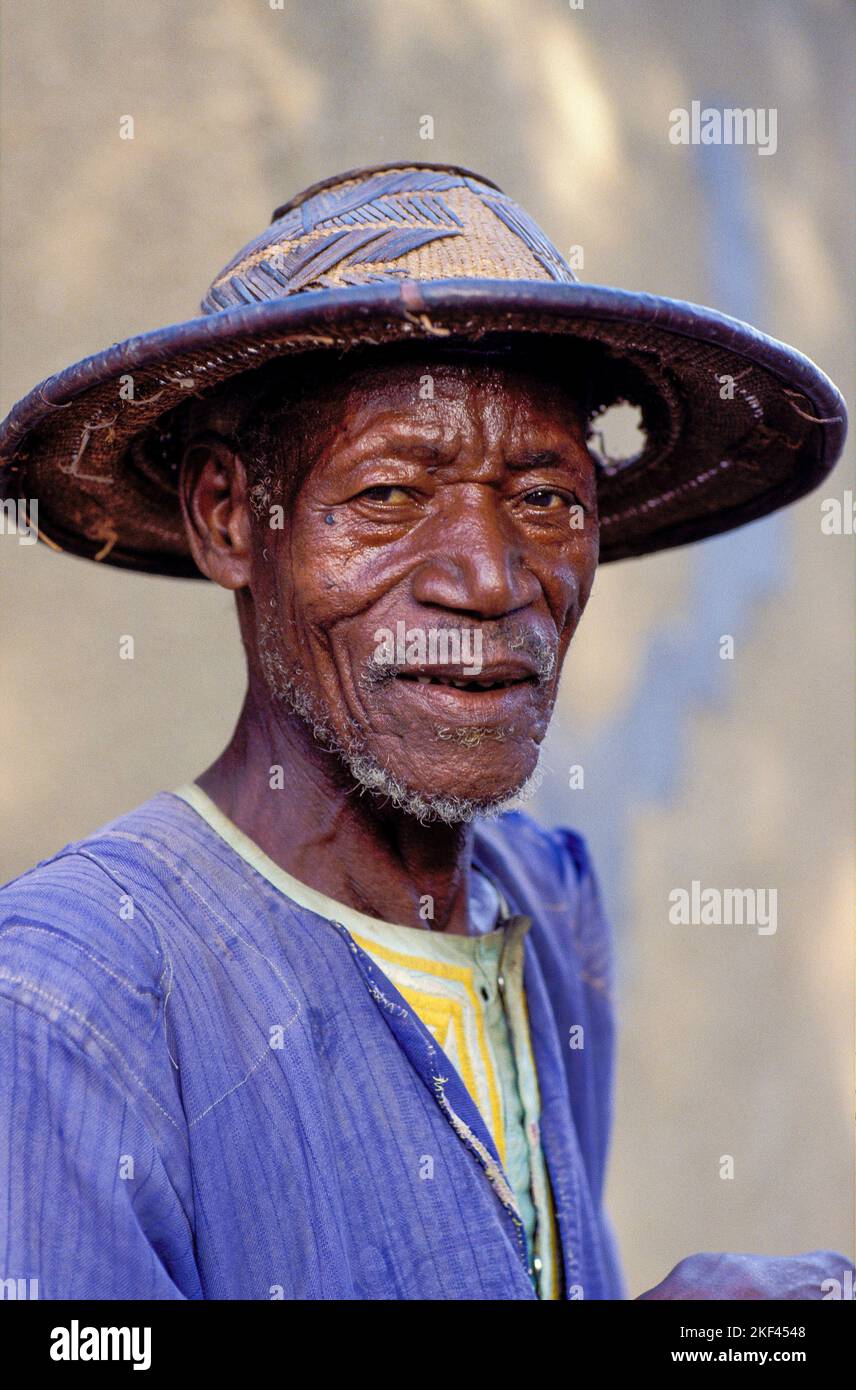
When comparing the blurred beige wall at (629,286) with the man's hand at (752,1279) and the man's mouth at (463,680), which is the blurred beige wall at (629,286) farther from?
the man's hand at (752,1279)

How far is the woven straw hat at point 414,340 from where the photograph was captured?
5.41 ft

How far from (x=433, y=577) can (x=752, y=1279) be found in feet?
3.28

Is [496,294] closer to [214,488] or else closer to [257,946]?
[214,488]

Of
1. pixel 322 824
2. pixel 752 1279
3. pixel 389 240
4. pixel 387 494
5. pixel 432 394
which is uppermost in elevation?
pixel 389 240

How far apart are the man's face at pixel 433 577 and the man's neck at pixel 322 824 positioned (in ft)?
0.34

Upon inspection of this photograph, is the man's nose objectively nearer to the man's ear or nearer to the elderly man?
the elderly man

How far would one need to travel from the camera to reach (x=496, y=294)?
5.19ft

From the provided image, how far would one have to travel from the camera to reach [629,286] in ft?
14.1

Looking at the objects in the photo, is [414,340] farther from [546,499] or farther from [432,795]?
[432,795]

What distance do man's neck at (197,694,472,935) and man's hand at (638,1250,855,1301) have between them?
60 centimetres

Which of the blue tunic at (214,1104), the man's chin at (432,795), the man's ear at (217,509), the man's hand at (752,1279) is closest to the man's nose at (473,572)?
the man's chin at (432,795)

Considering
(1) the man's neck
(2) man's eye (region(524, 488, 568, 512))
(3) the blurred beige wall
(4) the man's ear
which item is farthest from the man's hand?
(3) the blurred beige wall

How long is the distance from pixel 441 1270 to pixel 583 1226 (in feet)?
1.35

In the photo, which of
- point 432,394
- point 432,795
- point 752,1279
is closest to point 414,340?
point 432,394
